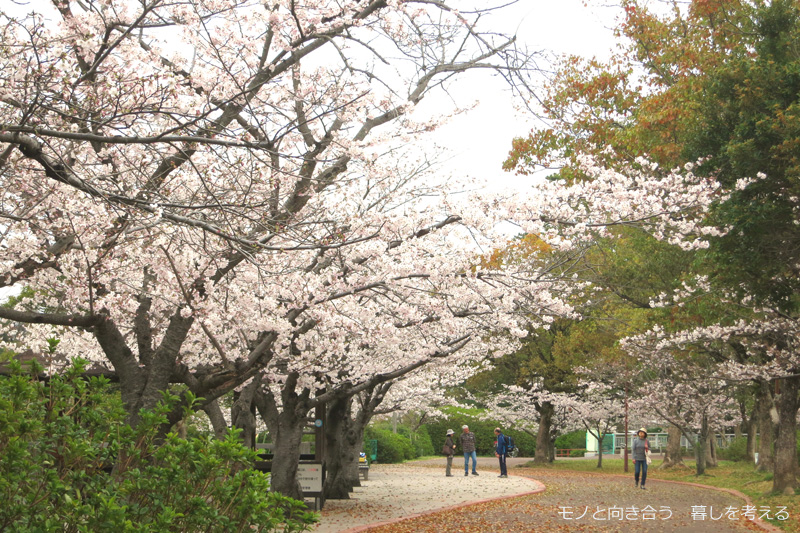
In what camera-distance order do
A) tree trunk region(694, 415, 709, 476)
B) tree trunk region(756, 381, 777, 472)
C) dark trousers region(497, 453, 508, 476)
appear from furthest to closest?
dark trousers region(497, 453, 508, 476) → tree trunk region(694, 415, 709, 476) → tree trunk region(756, 381, 777, 472)

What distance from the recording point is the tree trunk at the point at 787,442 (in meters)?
14.2

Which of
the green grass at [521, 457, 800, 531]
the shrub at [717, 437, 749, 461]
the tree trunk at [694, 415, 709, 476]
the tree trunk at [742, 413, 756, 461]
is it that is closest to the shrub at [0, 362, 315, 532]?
the green grass at [521, 457, 800, 531]

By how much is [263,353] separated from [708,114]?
7.15 metres

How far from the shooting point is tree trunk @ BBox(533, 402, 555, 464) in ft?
104

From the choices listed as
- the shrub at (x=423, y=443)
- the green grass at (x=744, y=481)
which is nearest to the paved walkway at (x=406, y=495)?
the green grass at (x=744, y=481)

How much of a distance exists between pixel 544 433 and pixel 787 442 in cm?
1808

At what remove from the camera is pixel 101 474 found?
12.7ft

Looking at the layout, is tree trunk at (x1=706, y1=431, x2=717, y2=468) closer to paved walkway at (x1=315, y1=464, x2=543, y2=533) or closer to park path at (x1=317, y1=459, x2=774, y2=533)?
park path at (x1=317, y1=459, x2=774, y2=533)

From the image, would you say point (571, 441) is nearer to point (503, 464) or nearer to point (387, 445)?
point (387, 445)

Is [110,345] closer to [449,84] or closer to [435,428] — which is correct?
[449,84]

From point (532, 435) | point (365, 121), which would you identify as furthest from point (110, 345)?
point (532, 435)

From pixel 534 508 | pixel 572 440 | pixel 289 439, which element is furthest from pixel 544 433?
pixel 289 439

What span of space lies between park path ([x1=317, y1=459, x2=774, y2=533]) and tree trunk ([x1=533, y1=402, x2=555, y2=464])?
1168 centimetres

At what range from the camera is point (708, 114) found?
32.2 feet
